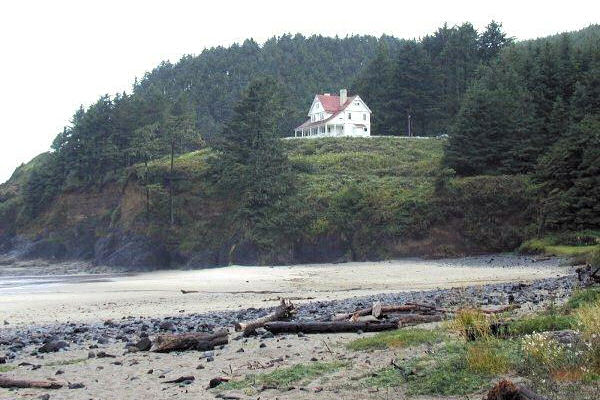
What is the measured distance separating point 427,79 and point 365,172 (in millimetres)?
22769

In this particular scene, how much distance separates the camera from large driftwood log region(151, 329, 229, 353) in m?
10.2

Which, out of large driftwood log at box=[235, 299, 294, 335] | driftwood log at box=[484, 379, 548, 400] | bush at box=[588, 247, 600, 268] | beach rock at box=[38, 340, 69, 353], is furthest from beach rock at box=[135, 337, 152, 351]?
bush at box=[588, 247, 600, 268]

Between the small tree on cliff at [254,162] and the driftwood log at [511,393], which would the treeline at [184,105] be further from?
the driftwood log at [511,393]

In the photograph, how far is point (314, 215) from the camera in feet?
160

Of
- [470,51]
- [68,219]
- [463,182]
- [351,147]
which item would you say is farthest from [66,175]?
[470,51]

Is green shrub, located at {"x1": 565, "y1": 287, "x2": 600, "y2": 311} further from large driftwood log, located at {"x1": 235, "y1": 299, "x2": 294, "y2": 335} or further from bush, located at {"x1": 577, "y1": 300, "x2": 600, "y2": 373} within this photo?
large driftwood log, located at {"x1": 235, "y1": 299, "x2": 294, "y2": 335}

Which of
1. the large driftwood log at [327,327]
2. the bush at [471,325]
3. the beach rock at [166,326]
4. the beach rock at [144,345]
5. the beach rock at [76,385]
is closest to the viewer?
the bush at [471,325]

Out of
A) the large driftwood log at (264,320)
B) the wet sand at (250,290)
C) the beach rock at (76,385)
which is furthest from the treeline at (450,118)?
the beach rock at (76,385)

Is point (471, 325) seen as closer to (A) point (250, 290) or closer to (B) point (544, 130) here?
(A) point (250, 290)

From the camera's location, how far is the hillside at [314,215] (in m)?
43.0

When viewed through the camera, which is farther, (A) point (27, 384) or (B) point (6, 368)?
(B) point (6, 368)

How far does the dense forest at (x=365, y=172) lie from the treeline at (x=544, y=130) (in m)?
0.12

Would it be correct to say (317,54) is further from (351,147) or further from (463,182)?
(463,182)

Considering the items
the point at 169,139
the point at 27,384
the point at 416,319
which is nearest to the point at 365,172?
the point at 169,139
